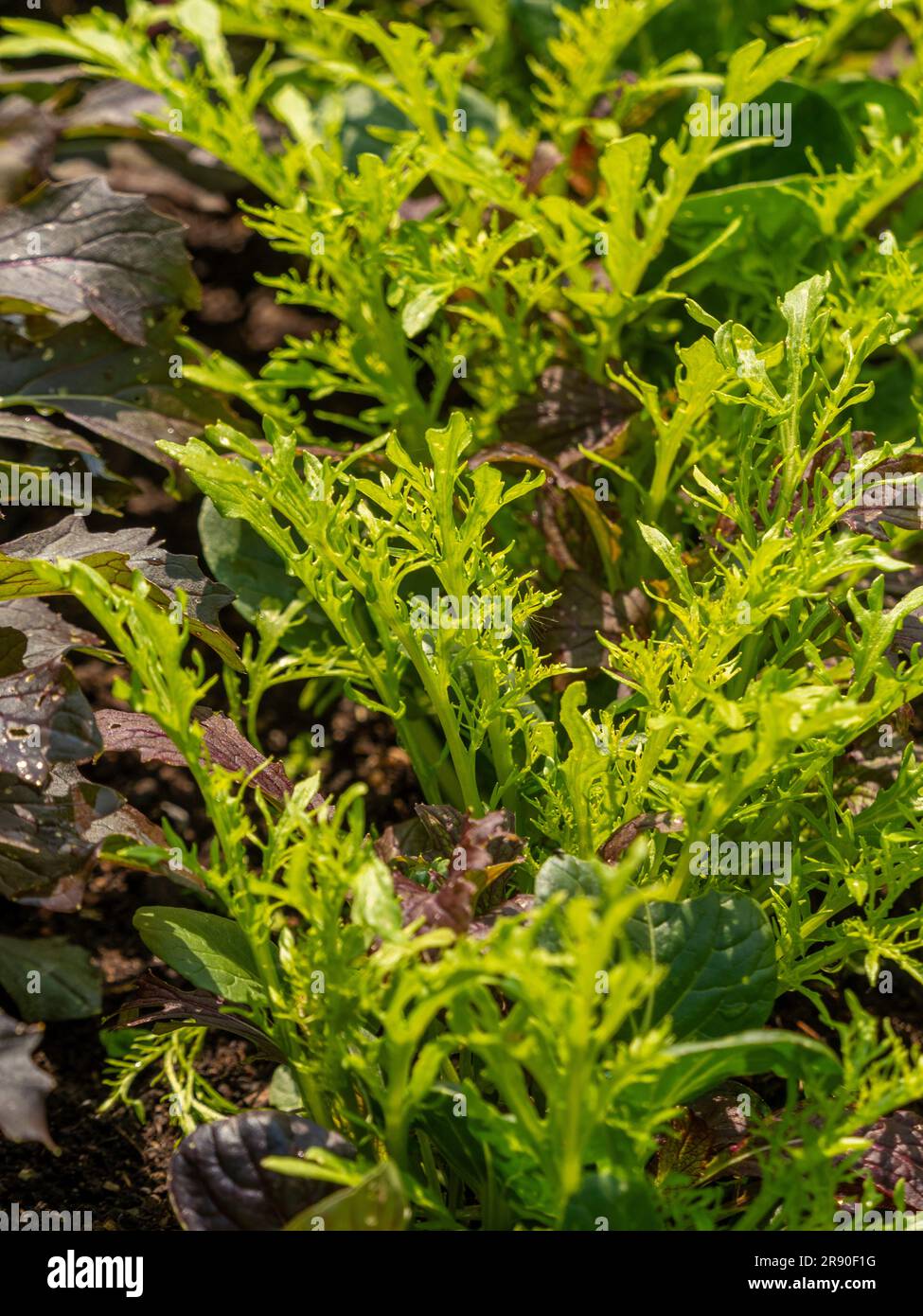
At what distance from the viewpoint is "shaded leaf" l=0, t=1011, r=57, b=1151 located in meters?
1.02

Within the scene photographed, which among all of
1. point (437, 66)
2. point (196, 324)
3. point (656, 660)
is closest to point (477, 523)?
point (656, 660)

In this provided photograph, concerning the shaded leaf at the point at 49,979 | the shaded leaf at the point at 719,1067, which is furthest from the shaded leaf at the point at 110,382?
Result: the shaded leaf at the point at 719,1067

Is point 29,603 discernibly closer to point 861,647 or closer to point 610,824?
point 610,824

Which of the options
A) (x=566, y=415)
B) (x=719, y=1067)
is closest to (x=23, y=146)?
(x=566, y=415)

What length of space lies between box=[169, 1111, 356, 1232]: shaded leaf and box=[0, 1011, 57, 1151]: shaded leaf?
13cm

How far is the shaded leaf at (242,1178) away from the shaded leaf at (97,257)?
43.3 inches

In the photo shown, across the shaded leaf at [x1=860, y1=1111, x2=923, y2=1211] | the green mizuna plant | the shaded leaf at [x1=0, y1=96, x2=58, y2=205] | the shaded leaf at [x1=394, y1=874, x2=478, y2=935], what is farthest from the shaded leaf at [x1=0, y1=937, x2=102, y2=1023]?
the shaded leaf at [x1=0, y1=96, x2=58, y2=205]

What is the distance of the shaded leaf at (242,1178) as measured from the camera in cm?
99

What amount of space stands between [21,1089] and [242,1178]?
215 mm

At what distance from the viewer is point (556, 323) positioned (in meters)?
1.72

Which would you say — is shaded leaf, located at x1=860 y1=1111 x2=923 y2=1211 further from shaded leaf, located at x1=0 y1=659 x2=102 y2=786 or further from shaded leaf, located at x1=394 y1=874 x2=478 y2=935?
shaded leaf, located at x1=0 y1=659 x2=102 y2=786

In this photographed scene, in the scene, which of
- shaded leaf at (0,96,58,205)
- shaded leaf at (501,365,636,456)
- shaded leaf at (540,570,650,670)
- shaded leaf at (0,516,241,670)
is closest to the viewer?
shaded leaf at (0,516,241,670)

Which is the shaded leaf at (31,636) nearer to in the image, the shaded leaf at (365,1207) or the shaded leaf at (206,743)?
the shaded leaf at (206,743)
